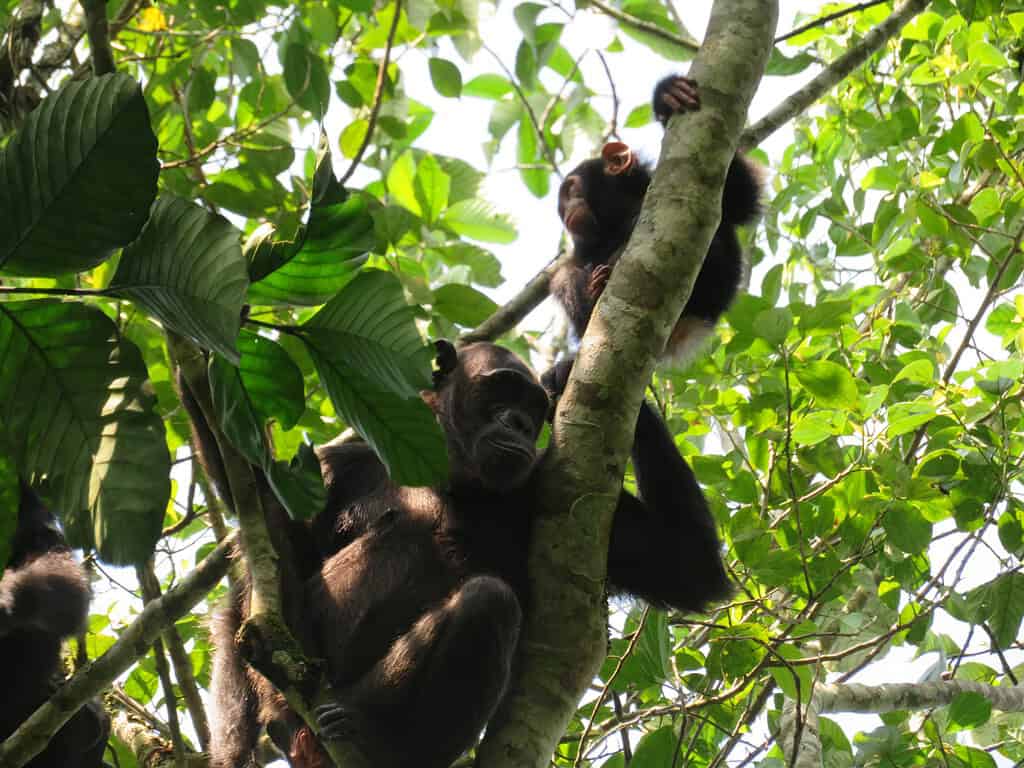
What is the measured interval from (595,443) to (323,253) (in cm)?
168

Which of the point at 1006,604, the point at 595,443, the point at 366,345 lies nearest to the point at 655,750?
the point at 595,443

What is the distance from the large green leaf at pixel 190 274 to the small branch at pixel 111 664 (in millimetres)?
2425

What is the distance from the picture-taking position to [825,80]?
5738mm

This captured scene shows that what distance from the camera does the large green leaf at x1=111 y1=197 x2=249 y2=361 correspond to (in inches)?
75.8

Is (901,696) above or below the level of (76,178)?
above

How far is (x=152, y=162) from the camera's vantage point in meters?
1.92

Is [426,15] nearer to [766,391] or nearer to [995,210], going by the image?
[766,391]

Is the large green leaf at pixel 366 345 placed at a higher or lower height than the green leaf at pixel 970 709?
lower

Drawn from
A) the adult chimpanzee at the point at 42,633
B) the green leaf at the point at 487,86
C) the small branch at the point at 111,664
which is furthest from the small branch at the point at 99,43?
the green leaf at the point at 487,86

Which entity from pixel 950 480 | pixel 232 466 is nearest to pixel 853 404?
pixel 950 480

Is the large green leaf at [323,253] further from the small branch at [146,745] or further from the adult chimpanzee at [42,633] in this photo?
the adult chimpanzee at [42,633]

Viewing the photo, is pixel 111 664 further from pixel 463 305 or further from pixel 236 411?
pixel 463 305

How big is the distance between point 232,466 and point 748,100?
2774 millimetres

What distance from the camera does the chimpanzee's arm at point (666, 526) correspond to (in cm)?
492
